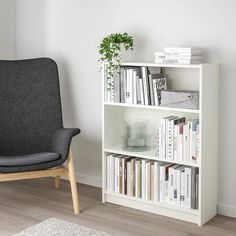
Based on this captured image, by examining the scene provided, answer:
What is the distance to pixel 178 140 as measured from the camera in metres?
3.14

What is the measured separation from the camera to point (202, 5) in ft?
10.6

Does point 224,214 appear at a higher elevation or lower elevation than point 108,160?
lower

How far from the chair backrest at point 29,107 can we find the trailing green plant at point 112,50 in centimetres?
55

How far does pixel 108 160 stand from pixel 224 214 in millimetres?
895

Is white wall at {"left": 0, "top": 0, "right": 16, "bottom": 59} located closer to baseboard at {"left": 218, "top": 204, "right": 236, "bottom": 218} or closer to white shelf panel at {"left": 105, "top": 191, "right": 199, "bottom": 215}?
white shelf panel at {"left": 105, "top": 191, "right": 199, "bottom": 215}

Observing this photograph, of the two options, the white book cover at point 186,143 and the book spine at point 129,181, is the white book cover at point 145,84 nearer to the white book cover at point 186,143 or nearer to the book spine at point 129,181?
the white book cover at point 186,143

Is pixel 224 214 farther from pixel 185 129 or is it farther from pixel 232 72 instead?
pixel 232 72

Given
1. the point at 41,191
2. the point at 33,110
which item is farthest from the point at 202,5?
the point at 41,191

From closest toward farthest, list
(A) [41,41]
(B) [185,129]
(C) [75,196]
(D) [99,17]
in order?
(B) [185,129], (C) [75,196], (D) [99,17], (A) [41,41]

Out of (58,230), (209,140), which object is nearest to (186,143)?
(209,140)

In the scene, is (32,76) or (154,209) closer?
(154,209)

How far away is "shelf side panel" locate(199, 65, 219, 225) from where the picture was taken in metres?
3.03

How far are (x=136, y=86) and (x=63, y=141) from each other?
63cm

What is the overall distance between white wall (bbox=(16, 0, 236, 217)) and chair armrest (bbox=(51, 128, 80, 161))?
503 mm
